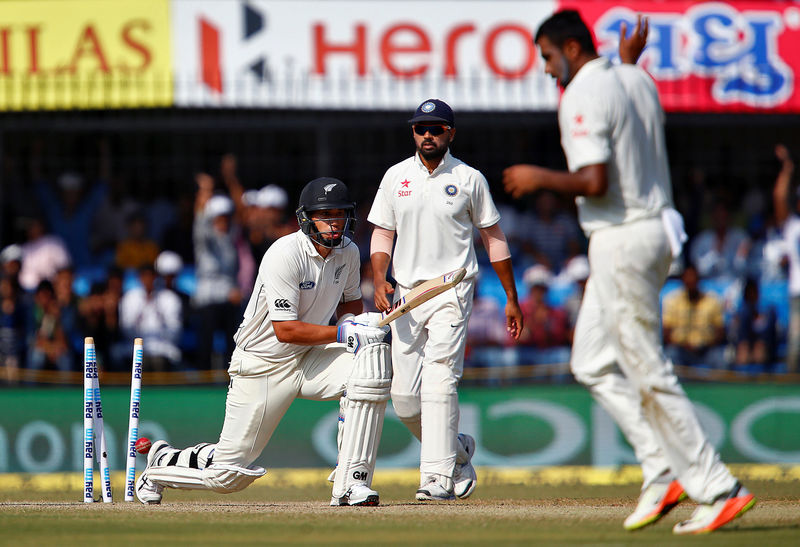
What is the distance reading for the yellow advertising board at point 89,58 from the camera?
13.1 meters

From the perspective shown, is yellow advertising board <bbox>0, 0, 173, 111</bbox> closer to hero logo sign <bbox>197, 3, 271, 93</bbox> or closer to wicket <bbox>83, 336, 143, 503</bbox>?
hero logo sign <bbox>197, 3, 271, 93</bbox>

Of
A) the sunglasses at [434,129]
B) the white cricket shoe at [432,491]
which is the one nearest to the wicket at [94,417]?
the white cricket shoe at [432,491]

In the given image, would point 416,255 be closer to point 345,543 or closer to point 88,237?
point 345,543

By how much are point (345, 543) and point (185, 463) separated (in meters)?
2.31

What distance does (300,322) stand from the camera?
22.7 ft

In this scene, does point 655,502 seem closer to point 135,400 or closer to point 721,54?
point 135,400

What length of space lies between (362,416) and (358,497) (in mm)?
452

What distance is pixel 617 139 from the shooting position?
5.32 m

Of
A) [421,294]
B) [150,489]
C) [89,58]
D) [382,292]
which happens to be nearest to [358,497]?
[421,294]

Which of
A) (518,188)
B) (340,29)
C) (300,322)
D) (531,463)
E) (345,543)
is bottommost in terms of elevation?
(531,463)

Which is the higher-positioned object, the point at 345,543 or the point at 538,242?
the point at 538,242

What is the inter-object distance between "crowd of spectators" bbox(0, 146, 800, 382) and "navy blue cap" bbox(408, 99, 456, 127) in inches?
203

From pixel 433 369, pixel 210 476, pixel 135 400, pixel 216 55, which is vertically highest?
pixel 216 55

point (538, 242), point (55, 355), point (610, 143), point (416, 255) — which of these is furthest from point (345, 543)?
point (538, 242)
